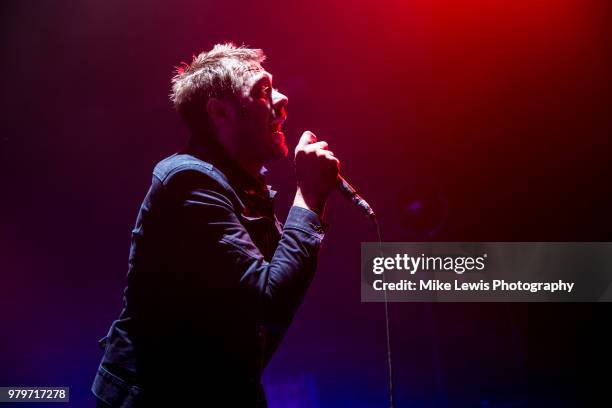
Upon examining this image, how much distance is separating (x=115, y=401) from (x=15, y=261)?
1899mm

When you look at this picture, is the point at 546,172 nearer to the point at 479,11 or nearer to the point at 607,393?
the point at 479,11

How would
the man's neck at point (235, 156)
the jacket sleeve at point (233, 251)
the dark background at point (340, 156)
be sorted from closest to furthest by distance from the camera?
the jacket sleeve at point (233, 251) < the man's neck at point (235, 156) < the dark background at point (340, 156)

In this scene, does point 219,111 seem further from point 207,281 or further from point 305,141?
point 207,281

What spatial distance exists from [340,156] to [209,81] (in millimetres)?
1380

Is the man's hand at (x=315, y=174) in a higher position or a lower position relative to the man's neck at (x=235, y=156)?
lower

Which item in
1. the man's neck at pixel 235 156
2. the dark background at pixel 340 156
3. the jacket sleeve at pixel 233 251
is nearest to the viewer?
the jacket sleeve at pixel 233 251

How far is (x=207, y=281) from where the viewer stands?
97 cm

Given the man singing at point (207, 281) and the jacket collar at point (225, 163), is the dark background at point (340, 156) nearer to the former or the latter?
the jacket collar at point (225, 163)

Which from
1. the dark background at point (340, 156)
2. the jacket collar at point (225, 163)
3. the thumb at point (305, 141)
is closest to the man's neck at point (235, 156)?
the jacket collar at point (225, 163)

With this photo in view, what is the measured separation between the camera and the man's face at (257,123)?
3.83 feet

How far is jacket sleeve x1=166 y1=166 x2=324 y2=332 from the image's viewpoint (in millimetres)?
901

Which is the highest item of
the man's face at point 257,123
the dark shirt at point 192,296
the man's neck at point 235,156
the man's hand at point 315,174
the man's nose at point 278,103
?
the man's nose at point 278,103

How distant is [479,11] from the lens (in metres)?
2.55

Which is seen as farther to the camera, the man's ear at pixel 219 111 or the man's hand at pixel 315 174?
the man's ear at pixel 219 111
